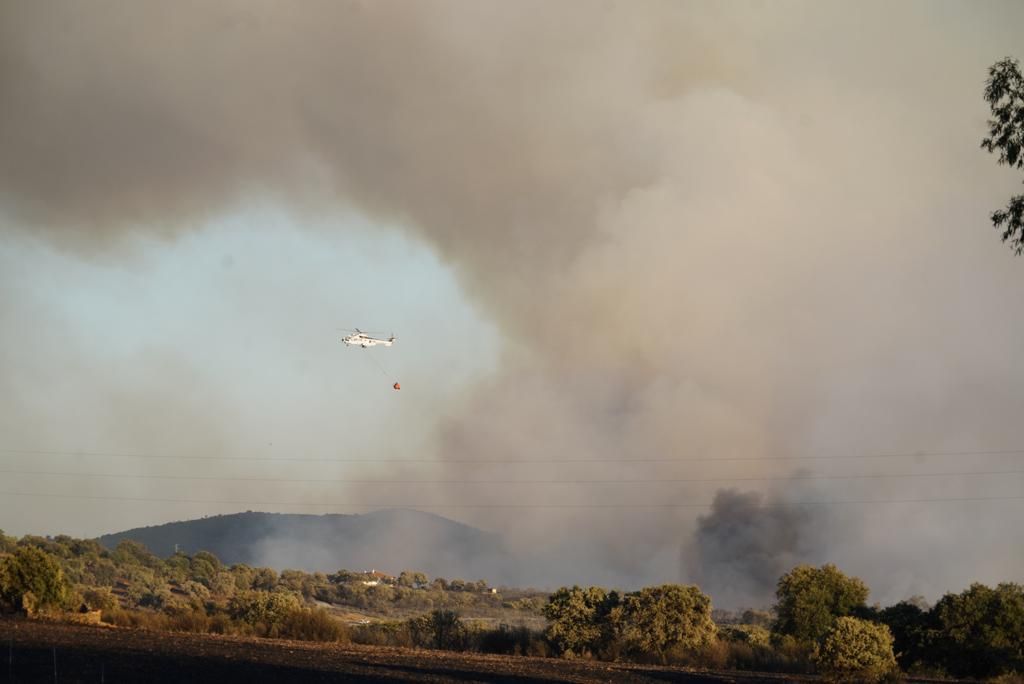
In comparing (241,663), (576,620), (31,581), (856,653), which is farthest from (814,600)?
(31,581)

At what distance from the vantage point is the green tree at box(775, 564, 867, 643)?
5850cm

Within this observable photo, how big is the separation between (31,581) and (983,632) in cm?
4641

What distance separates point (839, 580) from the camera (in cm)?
6016

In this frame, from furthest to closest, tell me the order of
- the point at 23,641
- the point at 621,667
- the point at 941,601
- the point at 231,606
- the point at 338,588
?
1. the point at 338,588
2. the point at 231,606
3. the point at 941,601
4. the point at 621,667
5. the point at 23,641

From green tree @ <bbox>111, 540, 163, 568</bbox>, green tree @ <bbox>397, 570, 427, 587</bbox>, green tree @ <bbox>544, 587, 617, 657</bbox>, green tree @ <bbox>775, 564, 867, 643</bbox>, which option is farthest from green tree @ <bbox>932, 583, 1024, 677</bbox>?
green tree @ <bbox>397, 570, 427, 587</bbox>

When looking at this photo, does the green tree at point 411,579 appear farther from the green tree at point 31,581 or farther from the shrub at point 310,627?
the green tree at point 31,581

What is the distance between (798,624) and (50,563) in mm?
40146

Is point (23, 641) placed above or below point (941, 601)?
below

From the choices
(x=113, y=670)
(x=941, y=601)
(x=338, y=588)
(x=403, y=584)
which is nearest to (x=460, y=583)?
(x=403, y=584)

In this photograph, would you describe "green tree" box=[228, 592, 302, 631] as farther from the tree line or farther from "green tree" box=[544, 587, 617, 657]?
"green tree" box=[544, 587, 617, 657]

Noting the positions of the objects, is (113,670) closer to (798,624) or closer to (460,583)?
(798,624)

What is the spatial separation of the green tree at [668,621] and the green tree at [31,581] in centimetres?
2980

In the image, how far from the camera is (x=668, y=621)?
181ft

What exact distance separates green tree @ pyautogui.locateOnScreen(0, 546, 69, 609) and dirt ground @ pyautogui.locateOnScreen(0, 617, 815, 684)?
4.22 m
